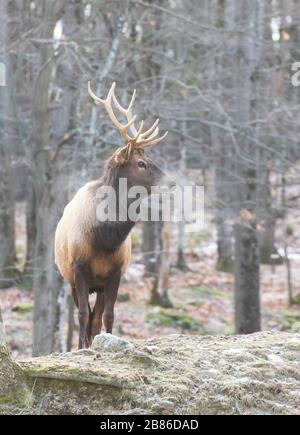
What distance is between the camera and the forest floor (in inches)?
617

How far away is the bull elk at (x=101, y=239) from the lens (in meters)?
7.91

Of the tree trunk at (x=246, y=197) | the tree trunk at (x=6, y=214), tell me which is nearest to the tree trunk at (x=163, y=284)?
the tree trunk at (x=6, y=214)

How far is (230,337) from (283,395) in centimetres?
223

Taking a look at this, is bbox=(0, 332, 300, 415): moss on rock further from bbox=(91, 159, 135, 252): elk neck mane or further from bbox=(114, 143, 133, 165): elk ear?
bbox=(114, 143, 133, 165): elk ear

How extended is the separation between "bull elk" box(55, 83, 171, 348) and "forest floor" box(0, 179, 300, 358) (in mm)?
5670

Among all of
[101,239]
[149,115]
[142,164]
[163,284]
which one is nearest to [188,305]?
[163,284]

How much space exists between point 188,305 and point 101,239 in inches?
417

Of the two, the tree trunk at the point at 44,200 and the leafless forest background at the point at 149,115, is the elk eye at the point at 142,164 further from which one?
the tree trunk at the point at 44,200

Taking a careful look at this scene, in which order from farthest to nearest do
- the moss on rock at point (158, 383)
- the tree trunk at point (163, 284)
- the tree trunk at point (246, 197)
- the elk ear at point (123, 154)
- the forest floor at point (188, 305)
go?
the tree trunk at point (163, 284) < the forest floor at point (188, 305) < the tree trunk at point (246, 197) < the elk ear at point (123, 154) < the moss on rock at point (158, 383)

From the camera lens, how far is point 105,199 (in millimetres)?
8156

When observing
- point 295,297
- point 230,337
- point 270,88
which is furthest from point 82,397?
point 295,297

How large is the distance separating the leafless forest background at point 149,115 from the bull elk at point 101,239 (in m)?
2.01
